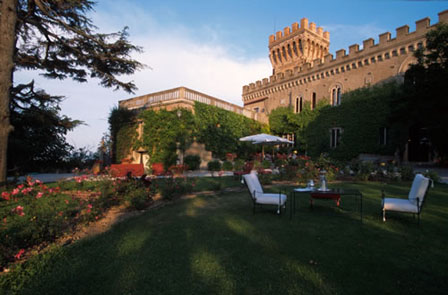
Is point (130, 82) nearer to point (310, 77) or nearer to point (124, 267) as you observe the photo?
point (124, 267)

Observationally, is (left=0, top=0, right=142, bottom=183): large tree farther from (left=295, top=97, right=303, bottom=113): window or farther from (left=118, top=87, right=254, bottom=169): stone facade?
(left=295, top=97, right=303, bottom=113): window

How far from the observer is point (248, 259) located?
10.4ft

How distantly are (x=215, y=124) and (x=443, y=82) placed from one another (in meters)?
12.9

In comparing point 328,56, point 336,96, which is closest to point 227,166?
point 336,96

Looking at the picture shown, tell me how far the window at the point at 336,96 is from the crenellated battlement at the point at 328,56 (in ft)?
4.48

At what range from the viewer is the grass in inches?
101

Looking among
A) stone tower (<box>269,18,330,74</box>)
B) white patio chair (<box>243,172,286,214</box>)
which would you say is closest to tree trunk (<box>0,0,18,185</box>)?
white patio chair (<box>243,172,286,214</box>)

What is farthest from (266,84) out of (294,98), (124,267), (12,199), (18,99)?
(124,267)

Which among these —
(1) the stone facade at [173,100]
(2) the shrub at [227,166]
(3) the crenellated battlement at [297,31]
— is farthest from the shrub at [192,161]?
(3) the crenellated battlement at [297,31]

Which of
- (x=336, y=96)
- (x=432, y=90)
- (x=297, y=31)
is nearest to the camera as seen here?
(x=432, y=90)

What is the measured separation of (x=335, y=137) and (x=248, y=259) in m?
19.6

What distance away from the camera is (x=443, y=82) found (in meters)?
12.0

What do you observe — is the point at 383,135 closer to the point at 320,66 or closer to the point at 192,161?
the point at 320,66

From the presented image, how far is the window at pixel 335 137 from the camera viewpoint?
2012cm
